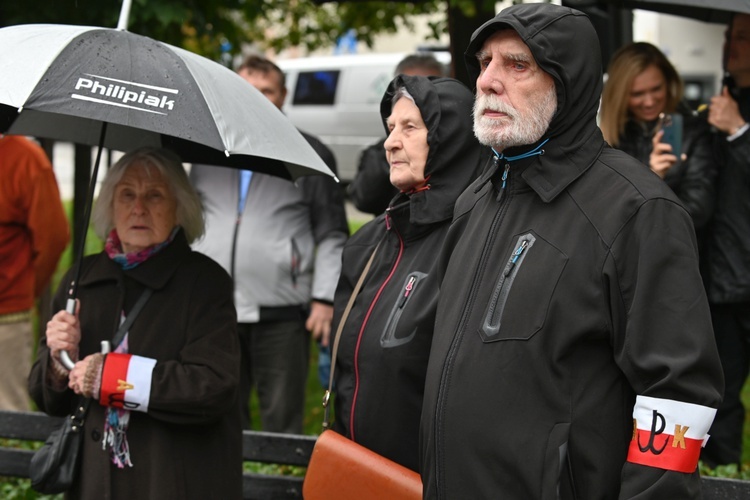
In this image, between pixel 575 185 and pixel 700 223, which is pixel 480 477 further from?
pixel 700 223

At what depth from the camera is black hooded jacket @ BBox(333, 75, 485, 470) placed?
130 inches

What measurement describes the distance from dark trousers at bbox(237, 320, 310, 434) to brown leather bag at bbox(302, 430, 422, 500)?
2247 mm

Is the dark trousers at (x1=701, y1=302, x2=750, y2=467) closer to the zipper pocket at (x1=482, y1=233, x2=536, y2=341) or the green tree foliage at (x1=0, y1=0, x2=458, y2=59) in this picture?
the green tree foliage at (x1=0, y1=0, x2=458, y2=59)

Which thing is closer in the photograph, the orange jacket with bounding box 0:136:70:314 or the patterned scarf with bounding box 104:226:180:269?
the patterned scarf with bounding box 104:226:180:269

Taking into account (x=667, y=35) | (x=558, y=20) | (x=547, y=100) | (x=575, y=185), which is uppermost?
(x=667, y=35)

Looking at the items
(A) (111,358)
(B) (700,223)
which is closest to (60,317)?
(A) (111,358)

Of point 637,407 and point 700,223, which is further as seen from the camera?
point 700,223

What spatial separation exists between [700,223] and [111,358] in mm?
2714

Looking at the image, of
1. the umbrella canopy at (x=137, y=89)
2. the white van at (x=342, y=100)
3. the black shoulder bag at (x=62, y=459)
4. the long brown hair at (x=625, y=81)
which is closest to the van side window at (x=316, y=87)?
the white van at (x=342, y=100)

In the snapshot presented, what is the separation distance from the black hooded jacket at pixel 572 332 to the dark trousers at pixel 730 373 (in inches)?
101

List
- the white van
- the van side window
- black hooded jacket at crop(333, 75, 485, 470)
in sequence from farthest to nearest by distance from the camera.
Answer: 1. the van side window
2. the white van
3. black hooded jacket at crop(333, 75, 485, 470)

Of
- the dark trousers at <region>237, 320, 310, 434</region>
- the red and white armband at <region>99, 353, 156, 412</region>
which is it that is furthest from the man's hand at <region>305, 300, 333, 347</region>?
the red and white armband at <region>99, 353, 156, 412</region>

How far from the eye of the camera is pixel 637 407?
2498 millimetres

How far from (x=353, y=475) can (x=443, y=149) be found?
1099 mm
